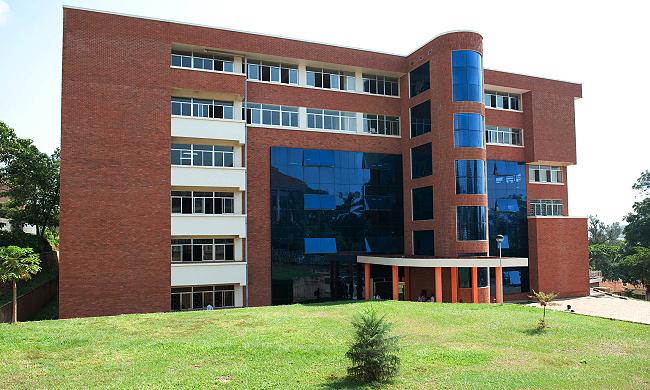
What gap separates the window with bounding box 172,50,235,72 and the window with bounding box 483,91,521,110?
56.9 ft

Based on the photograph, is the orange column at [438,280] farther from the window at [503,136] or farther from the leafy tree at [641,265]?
the leafy tree at [641,265]

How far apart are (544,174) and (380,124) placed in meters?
12.7

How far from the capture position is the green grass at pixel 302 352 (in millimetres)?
11289

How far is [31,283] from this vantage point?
2803 cm

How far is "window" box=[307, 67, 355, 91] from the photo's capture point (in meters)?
29.0

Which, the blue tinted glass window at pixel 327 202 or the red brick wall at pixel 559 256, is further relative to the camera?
the red brick wall at pixel 559 256

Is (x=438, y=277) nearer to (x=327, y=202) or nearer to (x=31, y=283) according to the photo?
(x=327, y=202)

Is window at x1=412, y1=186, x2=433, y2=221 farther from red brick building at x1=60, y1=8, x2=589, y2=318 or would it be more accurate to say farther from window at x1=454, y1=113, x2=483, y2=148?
window at x1=454, y1=113, x2=483, y2=148

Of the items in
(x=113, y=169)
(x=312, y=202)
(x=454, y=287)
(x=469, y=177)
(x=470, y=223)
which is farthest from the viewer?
(x=312, y=202)

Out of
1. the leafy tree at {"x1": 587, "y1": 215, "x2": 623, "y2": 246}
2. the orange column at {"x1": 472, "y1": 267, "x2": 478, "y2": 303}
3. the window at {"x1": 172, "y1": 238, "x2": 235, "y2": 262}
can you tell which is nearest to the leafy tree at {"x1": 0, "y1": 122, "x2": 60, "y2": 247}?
the window at {"x1": 172, "y1": 238, "x2": 235, "y2": 262}

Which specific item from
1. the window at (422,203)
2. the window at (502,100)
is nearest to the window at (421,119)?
the window at (422,203)

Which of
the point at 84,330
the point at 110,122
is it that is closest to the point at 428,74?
the point at 110,122

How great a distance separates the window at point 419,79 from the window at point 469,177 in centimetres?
536

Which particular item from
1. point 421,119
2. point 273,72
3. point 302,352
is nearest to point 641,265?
point 421,119
